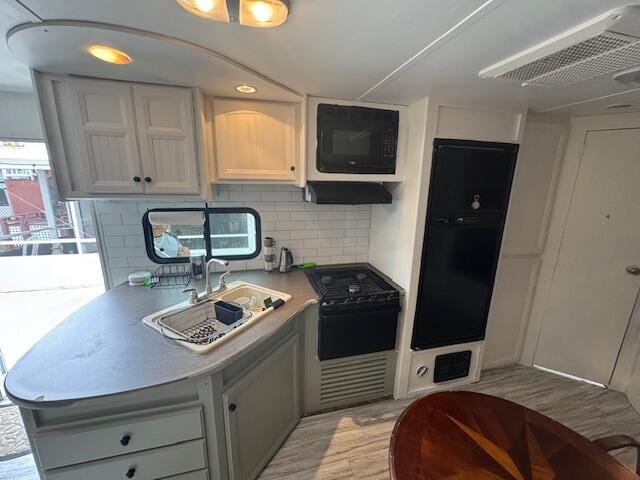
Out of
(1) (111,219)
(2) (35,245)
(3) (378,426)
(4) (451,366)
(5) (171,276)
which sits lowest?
(3) (378,426)

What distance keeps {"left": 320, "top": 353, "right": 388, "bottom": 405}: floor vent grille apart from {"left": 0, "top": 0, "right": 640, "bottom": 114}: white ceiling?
6.15 feet

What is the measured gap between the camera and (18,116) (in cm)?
181

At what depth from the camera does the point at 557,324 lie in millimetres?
2414

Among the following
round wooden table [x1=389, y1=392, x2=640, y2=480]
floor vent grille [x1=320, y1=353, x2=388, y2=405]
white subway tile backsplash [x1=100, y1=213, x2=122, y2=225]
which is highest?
white subway tile backsplash [x1=100, y1=213, x2=122, y2=225]

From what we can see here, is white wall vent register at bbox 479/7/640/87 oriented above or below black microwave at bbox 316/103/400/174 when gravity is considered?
above

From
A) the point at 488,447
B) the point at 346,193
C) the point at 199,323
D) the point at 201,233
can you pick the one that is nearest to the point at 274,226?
the point at 201,233

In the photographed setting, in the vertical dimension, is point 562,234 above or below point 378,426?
above

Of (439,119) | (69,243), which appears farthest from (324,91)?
(69,243)

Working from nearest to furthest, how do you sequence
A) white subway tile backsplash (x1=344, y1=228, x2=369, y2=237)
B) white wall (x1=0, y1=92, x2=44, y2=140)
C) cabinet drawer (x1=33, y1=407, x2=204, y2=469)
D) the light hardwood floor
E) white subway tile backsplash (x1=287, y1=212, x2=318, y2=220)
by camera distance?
cabinet drawer (x1=33, y1=407, x2=204, y2=469) < the light hardwood floor < white wall (x1=0, y1=92, x2=44, y2=140) < white subway tile backsplash (x1=287, y1=212, x2=318, y2=220) < white subway tile backsplash (x1=344, y1=228, x2=369, y2=237)

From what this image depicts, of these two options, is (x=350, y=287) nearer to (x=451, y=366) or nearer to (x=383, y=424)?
(x=383, y=424)

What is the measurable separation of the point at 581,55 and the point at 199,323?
7.52ft

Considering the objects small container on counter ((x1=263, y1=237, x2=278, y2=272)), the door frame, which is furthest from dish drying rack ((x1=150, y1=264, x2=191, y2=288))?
the door frame

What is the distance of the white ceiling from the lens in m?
0.80

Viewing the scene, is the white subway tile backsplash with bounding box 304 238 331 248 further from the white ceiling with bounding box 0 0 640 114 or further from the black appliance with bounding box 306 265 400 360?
the white ceiling with bounding box 0 0 640 114
